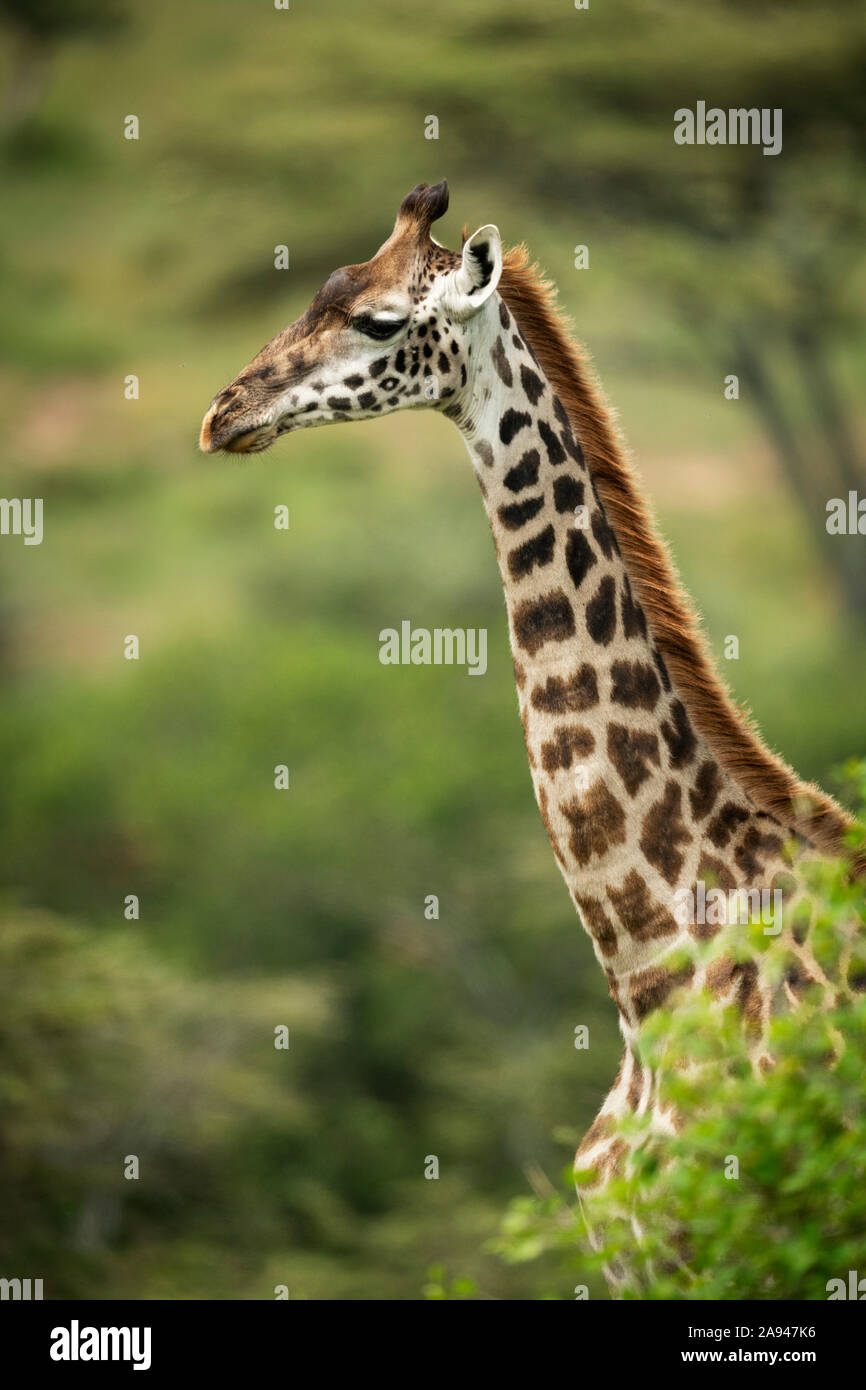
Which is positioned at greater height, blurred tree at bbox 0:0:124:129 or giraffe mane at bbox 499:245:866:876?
blurred tree at bbox 0:0:124:129

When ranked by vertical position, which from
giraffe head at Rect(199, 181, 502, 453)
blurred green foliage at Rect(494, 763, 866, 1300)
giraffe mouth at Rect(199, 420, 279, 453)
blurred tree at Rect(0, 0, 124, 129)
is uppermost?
blurred tree at Rect(0, 0, 124, 129)

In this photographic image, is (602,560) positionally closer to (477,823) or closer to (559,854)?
(559,854)

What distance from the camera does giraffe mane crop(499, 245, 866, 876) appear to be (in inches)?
276

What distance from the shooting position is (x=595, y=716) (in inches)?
270

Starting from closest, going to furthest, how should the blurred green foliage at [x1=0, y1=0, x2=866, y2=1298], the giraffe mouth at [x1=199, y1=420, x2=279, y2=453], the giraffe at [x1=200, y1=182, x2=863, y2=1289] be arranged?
the giraffe at [x1=200, y1=182, x2=863, y2=1289], the giraffe mouth at [x1=199, y1=420, x2=279, y2=453], the blurred green foliage at [x1=0, y1=0, x2=866, y2=1298]

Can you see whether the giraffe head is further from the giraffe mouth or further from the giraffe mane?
the giraffe mane

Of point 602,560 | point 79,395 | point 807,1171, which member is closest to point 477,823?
point 79,395

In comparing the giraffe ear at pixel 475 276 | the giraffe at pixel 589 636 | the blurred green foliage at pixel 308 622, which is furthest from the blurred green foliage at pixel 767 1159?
the blurred green foliage at pixel 308 622

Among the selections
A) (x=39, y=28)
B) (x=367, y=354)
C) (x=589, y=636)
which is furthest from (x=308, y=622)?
(x=589, y=636)

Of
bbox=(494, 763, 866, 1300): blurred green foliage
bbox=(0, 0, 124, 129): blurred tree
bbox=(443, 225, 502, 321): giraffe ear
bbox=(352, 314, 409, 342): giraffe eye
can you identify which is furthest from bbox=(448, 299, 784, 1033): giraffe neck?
bbox=(0, 0, 124, 129): blurred tree

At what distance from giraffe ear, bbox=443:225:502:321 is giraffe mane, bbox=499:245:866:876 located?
15.6 inches

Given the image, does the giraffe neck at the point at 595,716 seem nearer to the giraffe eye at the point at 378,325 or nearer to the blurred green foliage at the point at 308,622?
the giraffe eye at the point at 378,325

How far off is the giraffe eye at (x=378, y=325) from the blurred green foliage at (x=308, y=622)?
1235 cm

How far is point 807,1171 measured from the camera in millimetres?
4969
